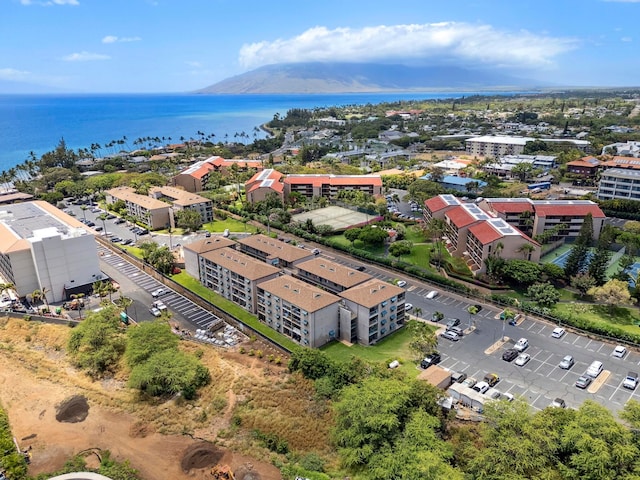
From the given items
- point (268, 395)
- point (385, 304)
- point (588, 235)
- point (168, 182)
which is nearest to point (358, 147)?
point (168, 182)

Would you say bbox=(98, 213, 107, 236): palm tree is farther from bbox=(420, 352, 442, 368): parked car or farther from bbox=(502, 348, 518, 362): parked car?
bbox=(502, 348, 518, 362): parked car

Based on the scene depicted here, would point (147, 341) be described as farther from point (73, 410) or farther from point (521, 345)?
point (521, 345)

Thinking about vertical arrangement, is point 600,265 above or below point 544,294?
above

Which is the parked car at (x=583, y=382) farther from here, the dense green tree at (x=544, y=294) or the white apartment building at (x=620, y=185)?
the white apartment building at (x=620, y=185)

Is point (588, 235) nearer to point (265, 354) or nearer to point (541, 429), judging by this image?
point (541, 429)

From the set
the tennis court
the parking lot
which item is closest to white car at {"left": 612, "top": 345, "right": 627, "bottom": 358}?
the parking lot

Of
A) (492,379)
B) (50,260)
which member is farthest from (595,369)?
(50,260)
